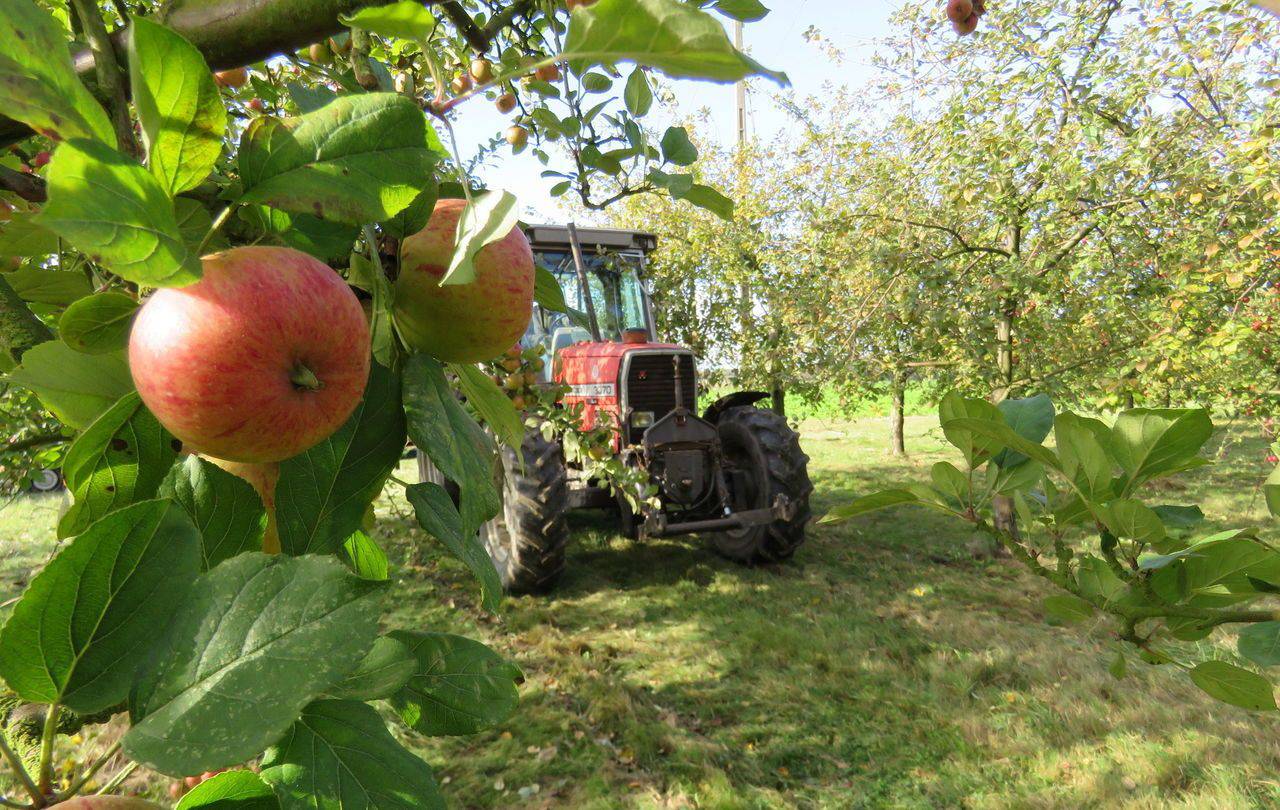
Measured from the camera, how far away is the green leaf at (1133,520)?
0.60 metres

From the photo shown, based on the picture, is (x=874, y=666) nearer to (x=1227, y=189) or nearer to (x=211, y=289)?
(x=1227, y=189)

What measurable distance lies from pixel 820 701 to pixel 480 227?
3354 mm

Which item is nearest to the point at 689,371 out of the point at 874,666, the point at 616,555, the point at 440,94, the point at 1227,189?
the point at 616,555

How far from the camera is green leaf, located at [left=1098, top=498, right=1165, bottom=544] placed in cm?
60

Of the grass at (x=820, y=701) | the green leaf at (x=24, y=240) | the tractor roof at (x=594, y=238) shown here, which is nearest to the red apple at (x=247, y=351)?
the green leaf at (x=24, y=240)

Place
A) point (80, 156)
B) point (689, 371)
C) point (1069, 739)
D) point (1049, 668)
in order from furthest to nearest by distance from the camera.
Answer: point (689, 371), point (1049, 668), point (1069, 739), point (80, 156)

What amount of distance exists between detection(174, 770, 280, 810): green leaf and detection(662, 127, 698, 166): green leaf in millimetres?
754

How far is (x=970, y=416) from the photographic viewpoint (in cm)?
63

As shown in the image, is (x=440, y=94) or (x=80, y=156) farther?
(x=440, y=94)

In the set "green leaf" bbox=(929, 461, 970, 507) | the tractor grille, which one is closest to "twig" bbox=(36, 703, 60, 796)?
"green leaf" bbox=(929, 461, 970, 507)

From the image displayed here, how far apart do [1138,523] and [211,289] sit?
0.72 metres

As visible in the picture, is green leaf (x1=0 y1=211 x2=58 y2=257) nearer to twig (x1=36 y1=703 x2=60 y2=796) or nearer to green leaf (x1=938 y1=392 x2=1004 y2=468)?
twig (x1=36 y1=703 x2=60 y2=796)

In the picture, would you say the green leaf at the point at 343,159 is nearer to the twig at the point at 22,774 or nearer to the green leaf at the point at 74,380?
the green leaf at the point at 74,380

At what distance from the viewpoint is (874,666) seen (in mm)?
3561
